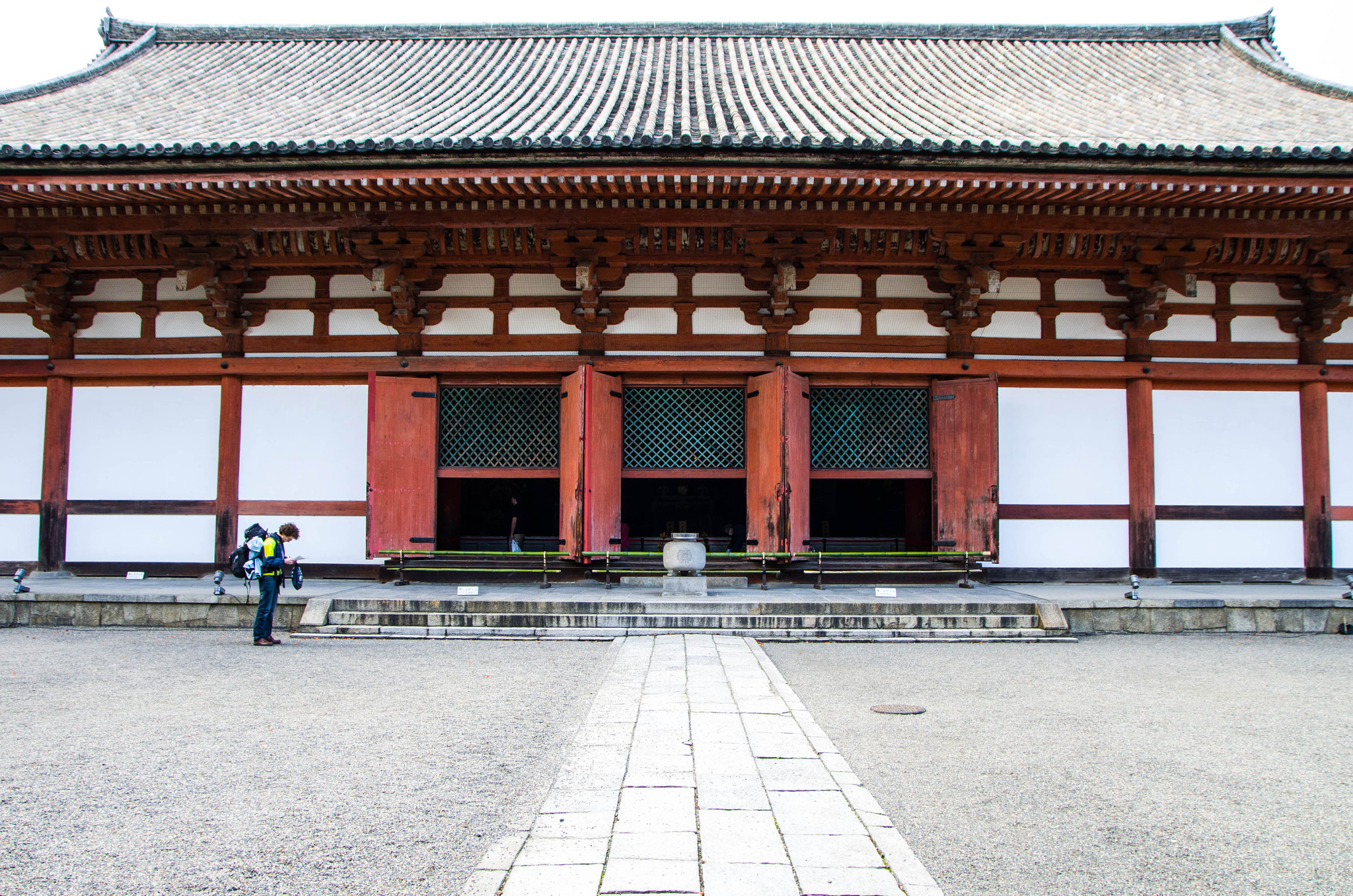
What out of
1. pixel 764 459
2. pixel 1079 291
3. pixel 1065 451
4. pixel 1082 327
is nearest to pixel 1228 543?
pixel 1065 451

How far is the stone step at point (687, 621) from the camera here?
7074mm

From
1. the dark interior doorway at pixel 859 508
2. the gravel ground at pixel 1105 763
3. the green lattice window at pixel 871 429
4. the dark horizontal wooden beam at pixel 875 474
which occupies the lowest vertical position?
the gravel ground at pixel 1105 763

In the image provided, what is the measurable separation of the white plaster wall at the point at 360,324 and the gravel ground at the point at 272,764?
4.06 m

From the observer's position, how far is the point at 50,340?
9.11 meters

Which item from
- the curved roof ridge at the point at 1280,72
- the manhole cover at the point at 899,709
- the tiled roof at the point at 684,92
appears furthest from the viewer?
the curved roof ridge at the point at 1280,72

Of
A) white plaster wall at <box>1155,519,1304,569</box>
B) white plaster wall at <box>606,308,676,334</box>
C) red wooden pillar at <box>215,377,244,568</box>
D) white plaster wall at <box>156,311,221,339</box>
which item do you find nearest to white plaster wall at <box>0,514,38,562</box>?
red wooden pillar at <box>215,377,244,568</box>

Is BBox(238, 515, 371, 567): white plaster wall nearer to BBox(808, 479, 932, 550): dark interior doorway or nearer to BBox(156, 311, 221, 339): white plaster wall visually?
BBox(156, 311, 221, 339): white plaster wall

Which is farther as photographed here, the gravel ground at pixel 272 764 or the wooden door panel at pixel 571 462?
the wooden door panel at pixel 571 462

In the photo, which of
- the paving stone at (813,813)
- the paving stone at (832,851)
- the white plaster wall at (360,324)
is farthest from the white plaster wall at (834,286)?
the paving stone at (832,851)

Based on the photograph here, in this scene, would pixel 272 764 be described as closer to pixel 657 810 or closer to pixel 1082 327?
pixel 657 810

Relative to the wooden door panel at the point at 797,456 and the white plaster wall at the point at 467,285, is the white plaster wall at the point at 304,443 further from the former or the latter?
the wooden door panel at the point at 797,456

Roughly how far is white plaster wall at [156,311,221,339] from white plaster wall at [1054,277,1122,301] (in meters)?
9.68

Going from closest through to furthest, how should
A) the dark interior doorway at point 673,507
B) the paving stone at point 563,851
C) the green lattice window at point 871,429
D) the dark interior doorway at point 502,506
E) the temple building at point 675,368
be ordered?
1. the paving stone at point 563,851
2. the temple building at point 675,368
3. the green lattice window at point 871,429
4. the dark interior doorway at point 502,506
5. the dark interior doorway at point 673,507

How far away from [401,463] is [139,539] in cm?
323
